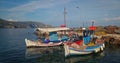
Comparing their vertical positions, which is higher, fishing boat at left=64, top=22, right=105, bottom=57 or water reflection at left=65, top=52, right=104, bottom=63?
fishing boat at left=64, top=22, right=105, bottom=57

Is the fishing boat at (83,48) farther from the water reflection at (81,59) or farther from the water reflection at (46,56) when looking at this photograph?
the water reflection at (46,56)

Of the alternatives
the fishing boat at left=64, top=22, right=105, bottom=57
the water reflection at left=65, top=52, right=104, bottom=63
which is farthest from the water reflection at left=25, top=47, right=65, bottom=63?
the fishing boat at left=64, top=22, right=105, bottom=57

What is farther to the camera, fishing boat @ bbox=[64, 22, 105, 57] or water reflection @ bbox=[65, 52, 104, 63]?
fishing boat @ bbox=[64, 22, 105, 57]

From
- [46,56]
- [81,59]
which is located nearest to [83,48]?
[81,59]

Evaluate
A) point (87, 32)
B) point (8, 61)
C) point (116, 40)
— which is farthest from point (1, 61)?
point (116, 40)

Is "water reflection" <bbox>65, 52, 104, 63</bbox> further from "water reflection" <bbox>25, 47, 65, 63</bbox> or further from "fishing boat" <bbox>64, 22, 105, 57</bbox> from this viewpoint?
"water reflection" <bbox>25, 47, 65, 63</bbox>

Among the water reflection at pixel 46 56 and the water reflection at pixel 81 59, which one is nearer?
the water reflection at pixel 81 59

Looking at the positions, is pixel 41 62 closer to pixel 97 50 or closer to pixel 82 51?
pixel 82 51

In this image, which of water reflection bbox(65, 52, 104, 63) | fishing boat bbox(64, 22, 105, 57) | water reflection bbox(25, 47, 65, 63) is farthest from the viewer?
fishing boat bbox(64, 22, 105, 57)

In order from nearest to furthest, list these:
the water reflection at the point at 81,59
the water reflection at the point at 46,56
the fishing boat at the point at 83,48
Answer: the water reflection at the point at 81,59, the water reflection at the point at 46,56, the fishing boat at the point at 83,48

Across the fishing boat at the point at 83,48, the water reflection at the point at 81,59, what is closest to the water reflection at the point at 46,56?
the water reflection at the point at 81,59

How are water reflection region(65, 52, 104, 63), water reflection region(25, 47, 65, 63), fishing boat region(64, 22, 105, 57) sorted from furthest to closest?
fishing boat region(64, 22, 105, 57) → water reflection region(25, 47, 65, 63) → water reflection region(65, 52, 104, 63)

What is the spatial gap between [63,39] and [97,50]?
14918 mm

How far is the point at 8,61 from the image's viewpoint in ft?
104
